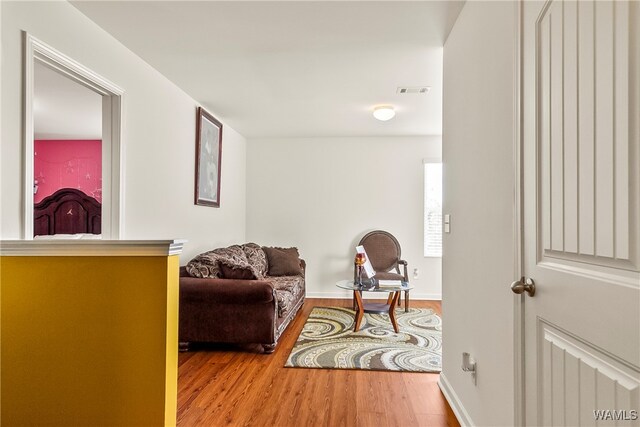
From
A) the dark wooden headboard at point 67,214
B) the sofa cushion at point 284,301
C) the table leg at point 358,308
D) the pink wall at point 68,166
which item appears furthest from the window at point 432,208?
the pink wall at point 68,166

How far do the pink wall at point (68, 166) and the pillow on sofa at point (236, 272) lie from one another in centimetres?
315

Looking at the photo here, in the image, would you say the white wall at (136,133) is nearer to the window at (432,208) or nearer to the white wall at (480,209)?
the white wall at (480,209)

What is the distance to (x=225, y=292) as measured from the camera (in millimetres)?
3195

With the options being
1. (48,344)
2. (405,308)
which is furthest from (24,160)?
(405,308)

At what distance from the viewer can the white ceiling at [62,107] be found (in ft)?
11.1

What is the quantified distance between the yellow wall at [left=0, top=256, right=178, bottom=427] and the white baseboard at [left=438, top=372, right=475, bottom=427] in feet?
5.05

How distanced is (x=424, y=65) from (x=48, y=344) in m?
3.01

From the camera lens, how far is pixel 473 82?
1.97m

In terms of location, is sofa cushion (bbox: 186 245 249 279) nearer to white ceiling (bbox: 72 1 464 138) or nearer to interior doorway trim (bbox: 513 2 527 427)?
white ceiling (bbox: 72 1 464 138)

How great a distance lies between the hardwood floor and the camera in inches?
84.7

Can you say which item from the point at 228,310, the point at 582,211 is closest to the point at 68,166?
the point at 228,310

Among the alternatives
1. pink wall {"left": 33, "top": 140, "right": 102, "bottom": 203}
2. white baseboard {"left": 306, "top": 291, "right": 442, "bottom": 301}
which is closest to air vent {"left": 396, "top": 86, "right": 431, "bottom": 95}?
white baseboard {"left": 306, "top": 291, "right": 442, "bottom": 301}

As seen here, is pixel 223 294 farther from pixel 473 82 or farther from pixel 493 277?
pixel 473 82

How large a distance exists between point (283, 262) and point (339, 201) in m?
1.37
